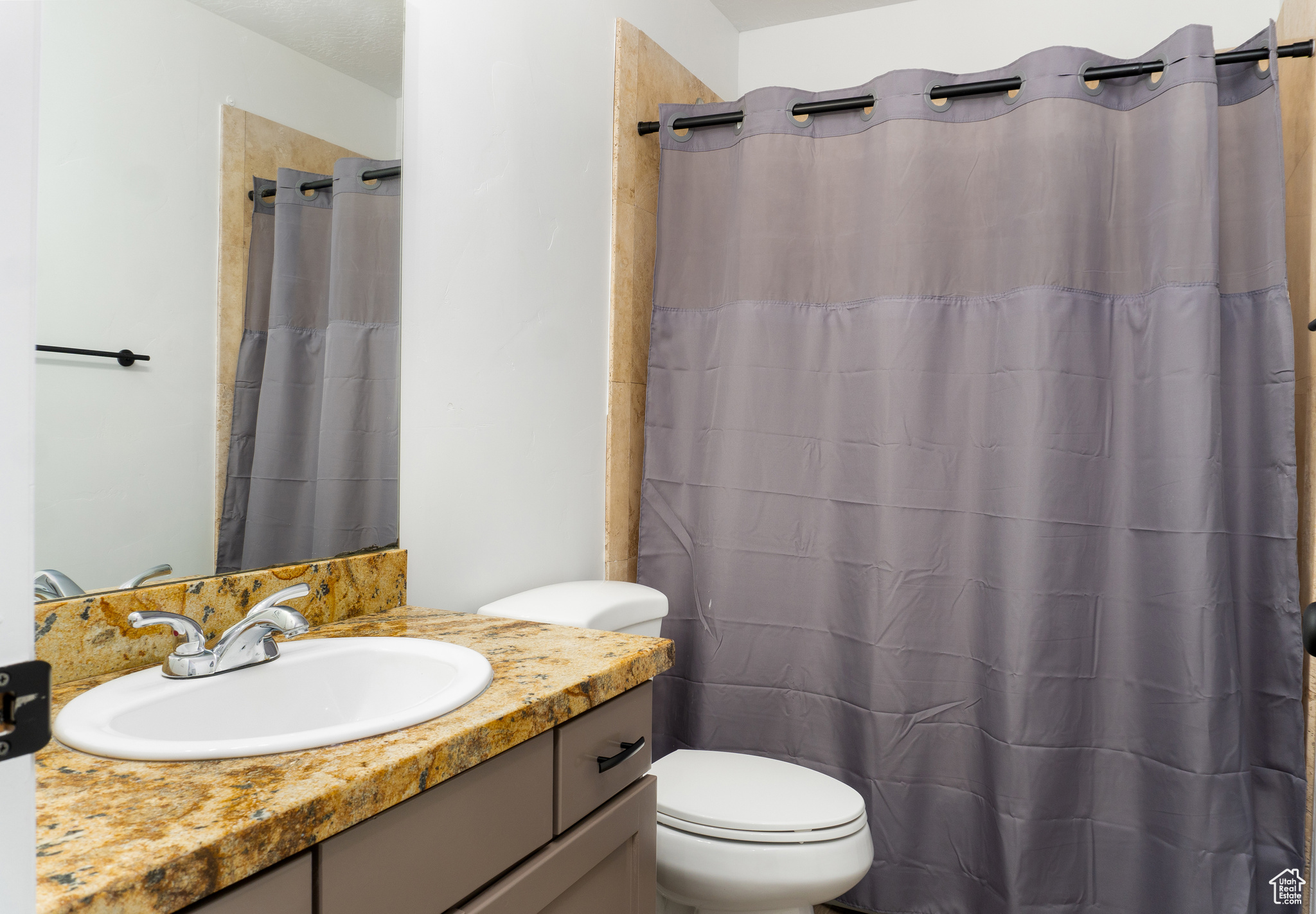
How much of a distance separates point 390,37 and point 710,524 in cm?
127

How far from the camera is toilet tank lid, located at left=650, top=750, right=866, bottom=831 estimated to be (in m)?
1.42

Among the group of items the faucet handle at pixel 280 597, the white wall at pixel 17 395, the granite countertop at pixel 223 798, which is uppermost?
the white wall at pixel 17 395

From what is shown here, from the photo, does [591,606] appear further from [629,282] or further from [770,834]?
[629,282]

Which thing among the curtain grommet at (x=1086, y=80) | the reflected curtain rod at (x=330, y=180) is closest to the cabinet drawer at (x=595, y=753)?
the reflected curtain rod at (x=330, y=180)

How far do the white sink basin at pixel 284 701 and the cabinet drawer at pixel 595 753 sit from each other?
0.13m

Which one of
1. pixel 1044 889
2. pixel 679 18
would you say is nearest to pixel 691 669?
pixel 1044 889

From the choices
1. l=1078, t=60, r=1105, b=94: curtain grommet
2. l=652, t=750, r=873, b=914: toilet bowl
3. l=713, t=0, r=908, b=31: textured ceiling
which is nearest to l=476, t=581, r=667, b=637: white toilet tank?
l=652, t=750, r=873, b=914: toilet bowl

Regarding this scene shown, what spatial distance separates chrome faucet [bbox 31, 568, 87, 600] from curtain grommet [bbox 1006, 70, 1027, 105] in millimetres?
1980

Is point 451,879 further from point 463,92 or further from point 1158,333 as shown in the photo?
point 1158,333

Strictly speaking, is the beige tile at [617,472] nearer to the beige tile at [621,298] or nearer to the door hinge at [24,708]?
the beige tile at [621,298]

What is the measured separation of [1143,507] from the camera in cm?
171

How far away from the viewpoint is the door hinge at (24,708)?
38 centimetres

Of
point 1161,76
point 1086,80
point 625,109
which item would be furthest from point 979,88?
point 625,109

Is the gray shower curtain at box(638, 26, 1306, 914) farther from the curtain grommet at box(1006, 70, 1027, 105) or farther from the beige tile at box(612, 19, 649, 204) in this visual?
the beige tile at box(612, 19, 649, 204)
